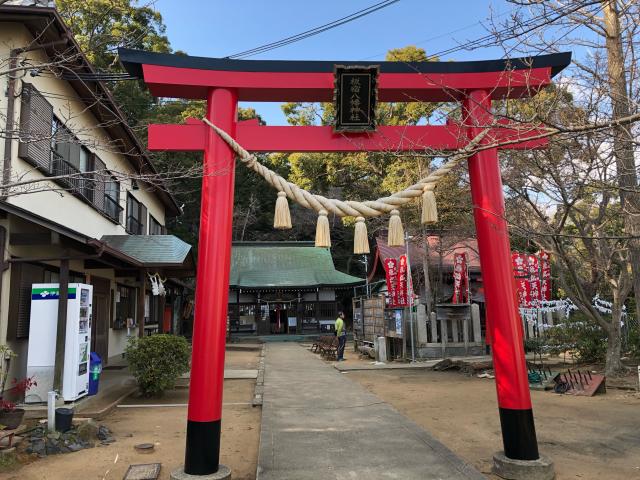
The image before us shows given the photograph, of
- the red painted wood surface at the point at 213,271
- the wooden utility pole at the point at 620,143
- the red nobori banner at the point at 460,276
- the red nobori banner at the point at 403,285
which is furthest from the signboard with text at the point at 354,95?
the red nobori banner at the point at 460,276

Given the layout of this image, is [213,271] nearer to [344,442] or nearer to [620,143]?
[344,442]

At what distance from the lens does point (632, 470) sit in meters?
5.28

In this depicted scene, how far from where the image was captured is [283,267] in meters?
31.4

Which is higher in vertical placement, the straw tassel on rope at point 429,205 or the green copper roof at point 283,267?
the green copper roof at point 283,267

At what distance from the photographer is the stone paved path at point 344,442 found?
4844 mm

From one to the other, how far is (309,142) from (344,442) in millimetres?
3761

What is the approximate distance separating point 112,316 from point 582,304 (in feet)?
43.9

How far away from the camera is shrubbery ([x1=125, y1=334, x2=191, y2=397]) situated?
916cm

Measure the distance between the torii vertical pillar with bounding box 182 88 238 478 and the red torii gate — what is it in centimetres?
1

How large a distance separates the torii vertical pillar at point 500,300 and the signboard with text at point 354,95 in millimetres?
1108

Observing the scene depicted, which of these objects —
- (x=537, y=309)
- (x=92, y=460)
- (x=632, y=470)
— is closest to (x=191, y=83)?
(x=92, y=460)

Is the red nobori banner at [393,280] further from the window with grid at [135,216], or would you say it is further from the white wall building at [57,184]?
the window with grid at [135,216]

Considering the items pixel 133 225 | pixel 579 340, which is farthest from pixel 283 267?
pixel 579 340

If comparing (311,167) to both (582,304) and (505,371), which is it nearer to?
(582,304)
